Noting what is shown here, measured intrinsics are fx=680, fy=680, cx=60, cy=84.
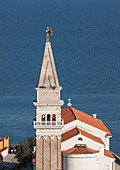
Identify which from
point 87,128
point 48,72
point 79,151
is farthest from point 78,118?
point 48,72

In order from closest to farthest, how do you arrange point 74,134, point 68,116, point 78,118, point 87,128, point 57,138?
1. point 57,138
2. point 74,134
3. point 87,128
4. point 78,118
5. point 68,116

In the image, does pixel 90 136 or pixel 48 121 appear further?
pixel 90 136

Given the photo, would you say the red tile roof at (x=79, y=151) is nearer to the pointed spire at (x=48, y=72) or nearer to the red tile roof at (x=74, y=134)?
the red tile roof at (x=74, y=134)

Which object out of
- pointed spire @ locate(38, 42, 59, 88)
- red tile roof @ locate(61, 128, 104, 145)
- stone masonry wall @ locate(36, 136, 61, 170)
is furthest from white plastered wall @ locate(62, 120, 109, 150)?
pointed spire @ locate(38, 42, 59, 88)

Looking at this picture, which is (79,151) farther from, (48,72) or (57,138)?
(48,72)

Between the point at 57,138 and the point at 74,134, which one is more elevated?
the point at 74,134

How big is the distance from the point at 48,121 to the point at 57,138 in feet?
4.13

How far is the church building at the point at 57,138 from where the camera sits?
4378 cm

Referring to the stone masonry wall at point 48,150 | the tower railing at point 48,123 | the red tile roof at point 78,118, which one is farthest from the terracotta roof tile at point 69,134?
the tower railing at point 48,123

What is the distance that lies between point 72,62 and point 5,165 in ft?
341

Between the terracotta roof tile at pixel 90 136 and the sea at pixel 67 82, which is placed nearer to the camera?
the terracotta roof tile at pixel 90 136

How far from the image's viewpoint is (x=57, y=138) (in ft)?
145

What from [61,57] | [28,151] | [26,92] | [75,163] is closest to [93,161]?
[75,163]

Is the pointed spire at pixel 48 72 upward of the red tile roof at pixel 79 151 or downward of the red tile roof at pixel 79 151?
upward
